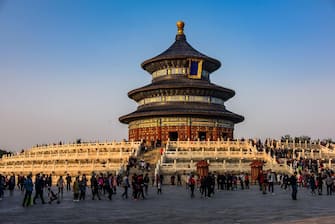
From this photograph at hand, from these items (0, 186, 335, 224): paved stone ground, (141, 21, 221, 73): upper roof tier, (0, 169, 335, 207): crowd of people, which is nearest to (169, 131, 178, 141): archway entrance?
(141, 21, 221, 73): upper roof tier

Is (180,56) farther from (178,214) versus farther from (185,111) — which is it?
(178,214)

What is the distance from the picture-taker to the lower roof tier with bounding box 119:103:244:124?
5672 cm

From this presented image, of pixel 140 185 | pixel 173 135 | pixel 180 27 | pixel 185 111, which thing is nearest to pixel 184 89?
pixel 185 111

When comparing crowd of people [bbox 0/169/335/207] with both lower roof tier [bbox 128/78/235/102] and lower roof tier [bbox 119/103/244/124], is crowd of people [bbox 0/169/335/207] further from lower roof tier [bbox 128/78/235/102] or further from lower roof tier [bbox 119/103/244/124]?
lower roof tier [bbox 128/78/235/102]

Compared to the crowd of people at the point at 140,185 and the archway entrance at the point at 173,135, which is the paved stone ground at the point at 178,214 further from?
the archway entrance at the point at 173,135

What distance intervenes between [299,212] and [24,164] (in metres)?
33.7

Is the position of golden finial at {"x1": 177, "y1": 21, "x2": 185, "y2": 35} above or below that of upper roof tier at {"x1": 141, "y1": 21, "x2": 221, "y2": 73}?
above

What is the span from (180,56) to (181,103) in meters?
7.10

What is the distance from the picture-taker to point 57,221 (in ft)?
47.2

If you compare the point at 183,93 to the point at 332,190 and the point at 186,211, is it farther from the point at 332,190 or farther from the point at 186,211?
the point at 186,211

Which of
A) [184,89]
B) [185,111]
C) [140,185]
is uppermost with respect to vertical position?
[184,89]

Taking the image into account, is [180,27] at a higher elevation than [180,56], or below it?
higher

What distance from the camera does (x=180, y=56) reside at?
2467 inches

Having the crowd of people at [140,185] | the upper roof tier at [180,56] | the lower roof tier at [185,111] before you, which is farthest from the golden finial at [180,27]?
the crowd of people at [140,185]
